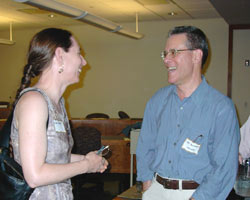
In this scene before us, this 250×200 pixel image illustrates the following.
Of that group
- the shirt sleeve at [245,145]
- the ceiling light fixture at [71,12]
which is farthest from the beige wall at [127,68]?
the shirt sleeve at [245,145]

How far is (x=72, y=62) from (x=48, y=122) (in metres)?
0.34

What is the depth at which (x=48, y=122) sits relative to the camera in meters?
1.51

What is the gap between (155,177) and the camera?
2.13 meters

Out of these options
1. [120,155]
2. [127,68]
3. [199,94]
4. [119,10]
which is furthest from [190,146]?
[127,68]

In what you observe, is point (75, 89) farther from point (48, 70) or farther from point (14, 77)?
point (48, 70)

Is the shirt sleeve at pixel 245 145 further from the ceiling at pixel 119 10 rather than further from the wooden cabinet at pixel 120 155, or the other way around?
the ceiling at pixel 119 10

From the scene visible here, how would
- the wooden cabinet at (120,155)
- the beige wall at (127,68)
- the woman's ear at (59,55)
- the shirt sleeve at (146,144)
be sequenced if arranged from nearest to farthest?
the woman's ear at (59,55)
the shirt sleeve at (146,144)
the wooden cabinet at (120,155)
the beige wall at (127,68)

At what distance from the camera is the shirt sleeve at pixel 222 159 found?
1868 mm

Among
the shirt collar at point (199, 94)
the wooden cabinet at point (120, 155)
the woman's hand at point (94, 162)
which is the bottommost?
the wooden cabinet at point (120, 155)

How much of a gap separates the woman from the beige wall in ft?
27.0

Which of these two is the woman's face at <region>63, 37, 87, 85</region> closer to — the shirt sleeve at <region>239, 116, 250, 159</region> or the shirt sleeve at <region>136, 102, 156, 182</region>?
the shirt sleeve at <region>136, 102, 156, 182</region>

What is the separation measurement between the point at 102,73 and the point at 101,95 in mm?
666

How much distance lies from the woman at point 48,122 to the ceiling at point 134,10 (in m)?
4.82

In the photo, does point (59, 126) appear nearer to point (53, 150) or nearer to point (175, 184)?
point (53, 150)
